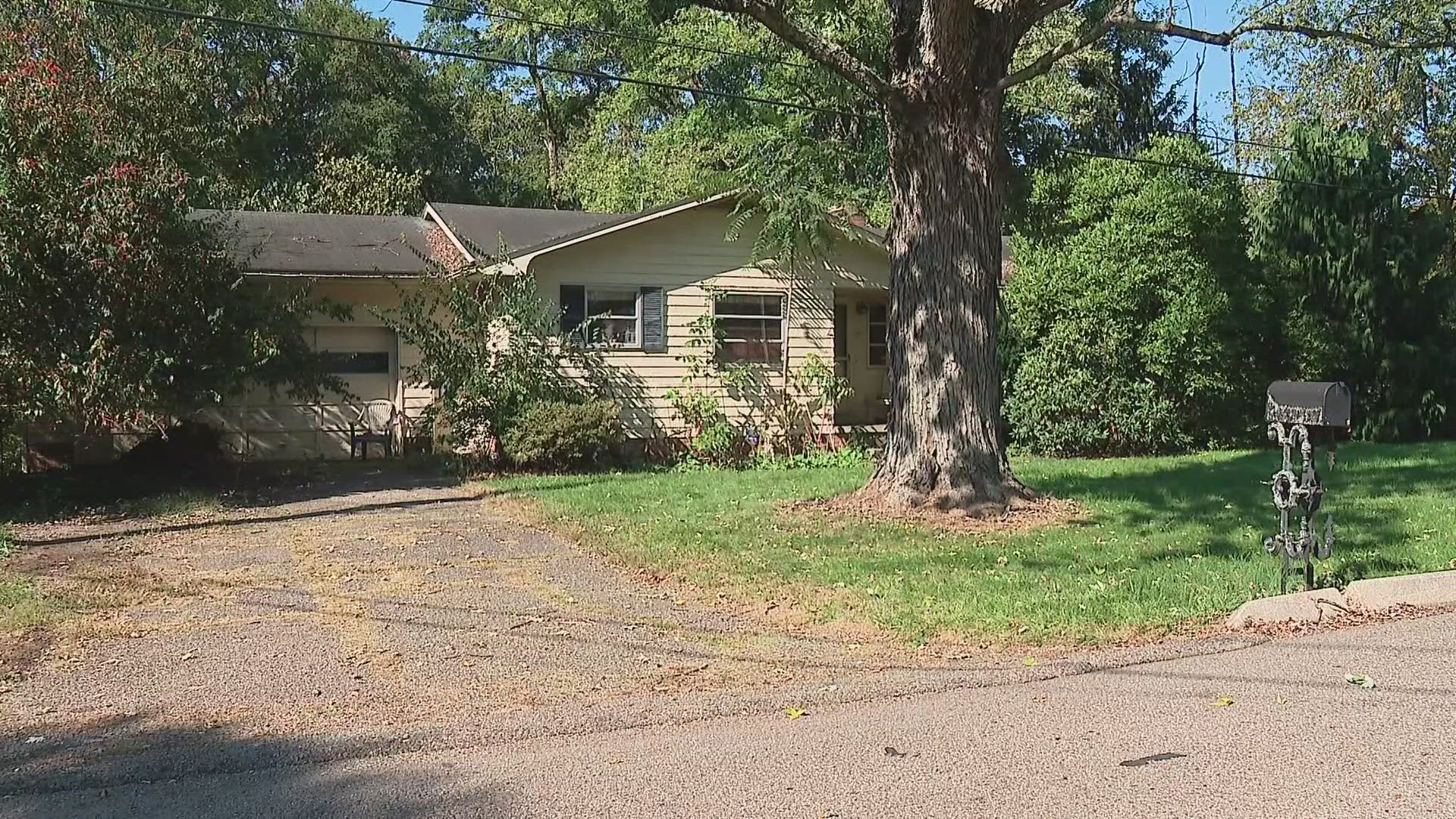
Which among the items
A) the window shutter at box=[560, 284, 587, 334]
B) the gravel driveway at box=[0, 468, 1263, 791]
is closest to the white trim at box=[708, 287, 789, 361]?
the window shutter at box=[560, 284, 587, 334]

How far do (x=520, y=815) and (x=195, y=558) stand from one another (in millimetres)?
6171

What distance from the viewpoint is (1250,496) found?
1109 cm

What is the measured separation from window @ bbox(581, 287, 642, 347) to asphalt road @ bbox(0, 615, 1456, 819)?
10.8m

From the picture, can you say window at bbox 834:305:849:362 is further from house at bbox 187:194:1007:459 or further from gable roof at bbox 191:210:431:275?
gable roof at bbox 191:210:431:275

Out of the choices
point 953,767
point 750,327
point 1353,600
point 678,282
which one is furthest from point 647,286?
point 953,767

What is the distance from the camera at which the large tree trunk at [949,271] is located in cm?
993

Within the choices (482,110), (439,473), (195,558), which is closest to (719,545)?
(195,558)

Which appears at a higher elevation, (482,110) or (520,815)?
(482,110)

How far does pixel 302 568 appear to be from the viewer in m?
8.41

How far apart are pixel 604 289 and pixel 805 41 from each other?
6.46 m

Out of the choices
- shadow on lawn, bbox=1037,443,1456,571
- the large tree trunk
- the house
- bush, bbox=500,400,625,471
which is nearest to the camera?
shadow on lawn, bbox=1037,443,1456,571

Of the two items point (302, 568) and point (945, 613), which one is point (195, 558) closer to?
point (302, 568)

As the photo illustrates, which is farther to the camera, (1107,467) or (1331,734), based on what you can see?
(1107,467)

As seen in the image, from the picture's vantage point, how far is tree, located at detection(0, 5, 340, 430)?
10.2 meters
